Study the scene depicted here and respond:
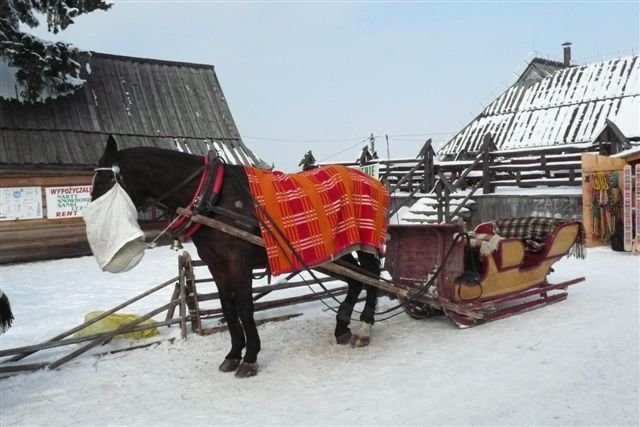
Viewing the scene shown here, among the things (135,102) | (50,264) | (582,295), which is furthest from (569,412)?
(135,102)

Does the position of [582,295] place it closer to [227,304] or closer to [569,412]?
[569,412]

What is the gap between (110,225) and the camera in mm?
3994

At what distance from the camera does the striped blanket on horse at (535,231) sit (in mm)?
6434

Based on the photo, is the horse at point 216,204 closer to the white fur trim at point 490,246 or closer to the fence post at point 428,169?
the white fur trim at point 490,246

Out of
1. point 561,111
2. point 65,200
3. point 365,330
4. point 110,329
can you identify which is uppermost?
point 561,111

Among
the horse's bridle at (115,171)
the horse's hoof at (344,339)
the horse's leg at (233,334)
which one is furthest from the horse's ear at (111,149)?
the horse's hoof at (344,339)

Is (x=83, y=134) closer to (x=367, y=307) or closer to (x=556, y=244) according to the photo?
(x=367, y=307)

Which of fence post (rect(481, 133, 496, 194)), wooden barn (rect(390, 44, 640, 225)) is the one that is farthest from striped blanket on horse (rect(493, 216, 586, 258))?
fence post (rect(481, 133, 496, 194))

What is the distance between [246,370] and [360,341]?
1194 mm

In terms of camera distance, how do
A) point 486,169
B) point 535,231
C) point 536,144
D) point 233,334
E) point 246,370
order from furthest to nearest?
1. point 536,144
2. point 486,169
3. point 535,231
4. point 233,334
5. point 246,370

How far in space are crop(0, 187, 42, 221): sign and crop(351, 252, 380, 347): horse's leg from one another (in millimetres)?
10851

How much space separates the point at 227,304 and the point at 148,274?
6.42m

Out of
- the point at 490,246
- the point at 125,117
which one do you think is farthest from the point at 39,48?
the point at 490,246

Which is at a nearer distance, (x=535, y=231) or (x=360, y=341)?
(x=360, y=341)
